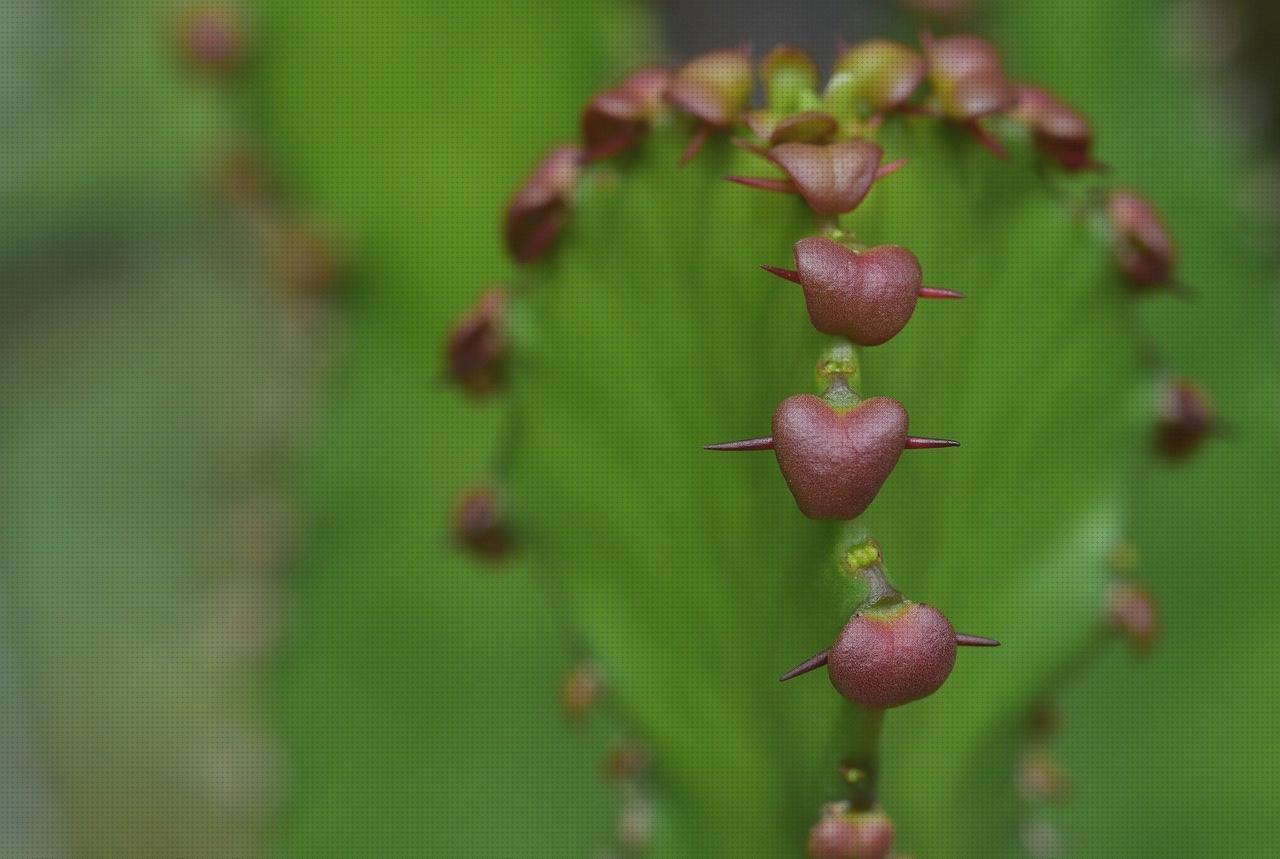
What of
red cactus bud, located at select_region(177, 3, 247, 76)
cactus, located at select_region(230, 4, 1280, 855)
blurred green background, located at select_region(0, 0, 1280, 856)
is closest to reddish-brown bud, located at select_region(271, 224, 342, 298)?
blurred green background, located at select_region(0, 0, 1280, 856)

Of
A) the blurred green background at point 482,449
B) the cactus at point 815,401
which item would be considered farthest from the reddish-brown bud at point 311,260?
the cactus at point 815,401

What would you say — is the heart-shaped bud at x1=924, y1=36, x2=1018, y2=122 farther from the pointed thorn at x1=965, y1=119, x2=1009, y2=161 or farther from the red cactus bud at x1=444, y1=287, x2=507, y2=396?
the red cactus bud at x1=444, y1=287, x2=507, y2=396

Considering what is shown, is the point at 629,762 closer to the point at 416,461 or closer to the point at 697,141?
the point at 697,141

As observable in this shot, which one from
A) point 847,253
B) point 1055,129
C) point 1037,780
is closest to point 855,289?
point 847,253

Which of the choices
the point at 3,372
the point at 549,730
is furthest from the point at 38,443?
the point at 549,730

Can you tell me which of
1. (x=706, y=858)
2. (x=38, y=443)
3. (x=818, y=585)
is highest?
(x=818, y=585)

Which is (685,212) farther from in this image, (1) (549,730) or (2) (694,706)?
(1) (549,730)
